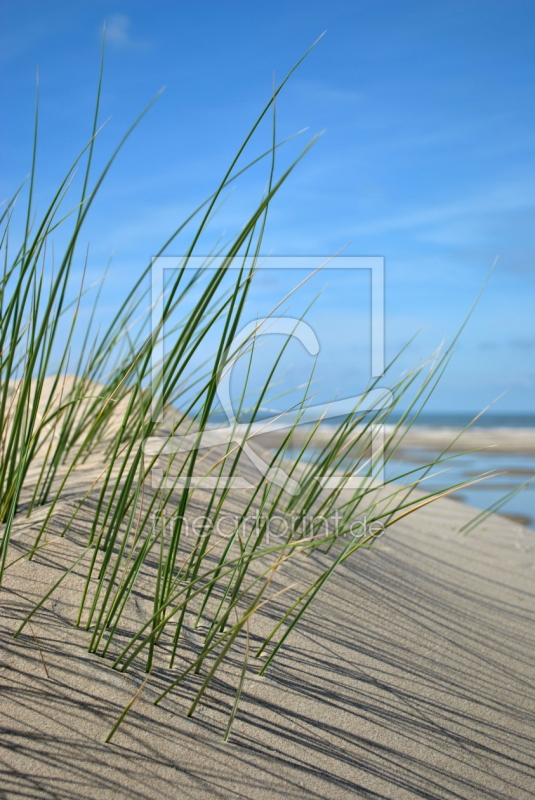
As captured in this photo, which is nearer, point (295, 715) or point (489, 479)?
point (295, 715)

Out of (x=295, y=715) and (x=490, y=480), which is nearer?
(x=295, y=715)

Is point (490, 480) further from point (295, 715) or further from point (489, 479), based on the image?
point (295, 715)

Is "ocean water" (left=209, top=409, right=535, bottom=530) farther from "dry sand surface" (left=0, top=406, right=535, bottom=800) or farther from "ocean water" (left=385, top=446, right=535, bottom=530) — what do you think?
"dry sand surface" (left=0, top=406, right=535, bottom=800)

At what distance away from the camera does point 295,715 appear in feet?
3.89

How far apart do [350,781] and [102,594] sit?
0.62 metres

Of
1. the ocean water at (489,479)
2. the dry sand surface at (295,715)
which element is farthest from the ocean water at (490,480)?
the dry sand surface at (295,715)

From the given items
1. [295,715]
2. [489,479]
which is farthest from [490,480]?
[295,715]

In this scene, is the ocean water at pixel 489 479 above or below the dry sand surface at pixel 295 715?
below

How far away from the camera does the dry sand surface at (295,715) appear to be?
99 centimetres

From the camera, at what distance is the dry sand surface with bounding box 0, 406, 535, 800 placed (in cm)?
99

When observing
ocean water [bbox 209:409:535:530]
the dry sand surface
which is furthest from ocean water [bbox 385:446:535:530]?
the dry sand surface

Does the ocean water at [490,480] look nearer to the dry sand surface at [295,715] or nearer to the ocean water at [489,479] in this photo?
the ocean water at [489,479]

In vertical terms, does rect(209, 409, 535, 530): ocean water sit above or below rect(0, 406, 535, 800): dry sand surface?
below

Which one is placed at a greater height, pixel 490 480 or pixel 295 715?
pixel 295 715
